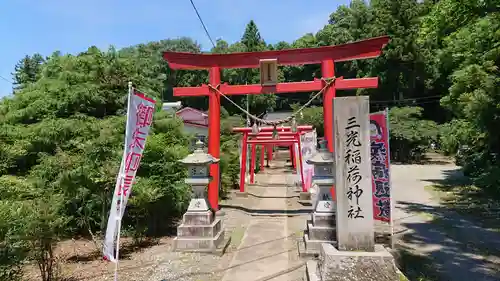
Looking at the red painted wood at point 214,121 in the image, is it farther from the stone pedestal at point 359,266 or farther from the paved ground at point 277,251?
the stone pedestal at point 359,266

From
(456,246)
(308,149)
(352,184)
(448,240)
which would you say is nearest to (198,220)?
(352,184)

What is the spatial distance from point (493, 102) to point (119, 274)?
12559 mm

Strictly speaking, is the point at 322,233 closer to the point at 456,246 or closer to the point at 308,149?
the point at 456,246

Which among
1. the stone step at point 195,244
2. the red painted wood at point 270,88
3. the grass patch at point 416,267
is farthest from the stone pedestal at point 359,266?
the red painted wood at point 270,88

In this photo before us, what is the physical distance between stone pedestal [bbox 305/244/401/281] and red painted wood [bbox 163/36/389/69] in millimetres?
6774

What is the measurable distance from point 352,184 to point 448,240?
5399 mm

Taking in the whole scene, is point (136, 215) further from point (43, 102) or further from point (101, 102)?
point (43, 102)

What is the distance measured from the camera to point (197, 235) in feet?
23.6

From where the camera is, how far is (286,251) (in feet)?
23.9

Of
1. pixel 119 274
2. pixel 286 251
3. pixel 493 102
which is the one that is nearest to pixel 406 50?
pixel 493 102

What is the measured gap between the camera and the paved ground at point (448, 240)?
636 centimetres

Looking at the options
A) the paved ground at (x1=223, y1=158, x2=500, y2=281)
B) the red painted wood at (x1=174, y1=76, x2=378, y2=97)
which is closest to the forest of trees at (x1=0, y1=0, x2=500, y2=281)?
the red painted wood at (x1=174, y1=76, x2=378, y2=97)

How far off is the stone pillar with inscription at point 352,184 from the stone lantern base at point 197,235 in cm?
294

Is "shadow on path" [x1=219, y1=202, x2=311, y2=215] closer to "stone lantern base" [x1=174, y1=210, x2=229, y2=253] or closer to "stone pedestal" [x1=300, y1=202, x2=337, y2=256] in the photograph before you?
"stone pedestal" [x1=300, y1=202, x2=337, y2=256]
